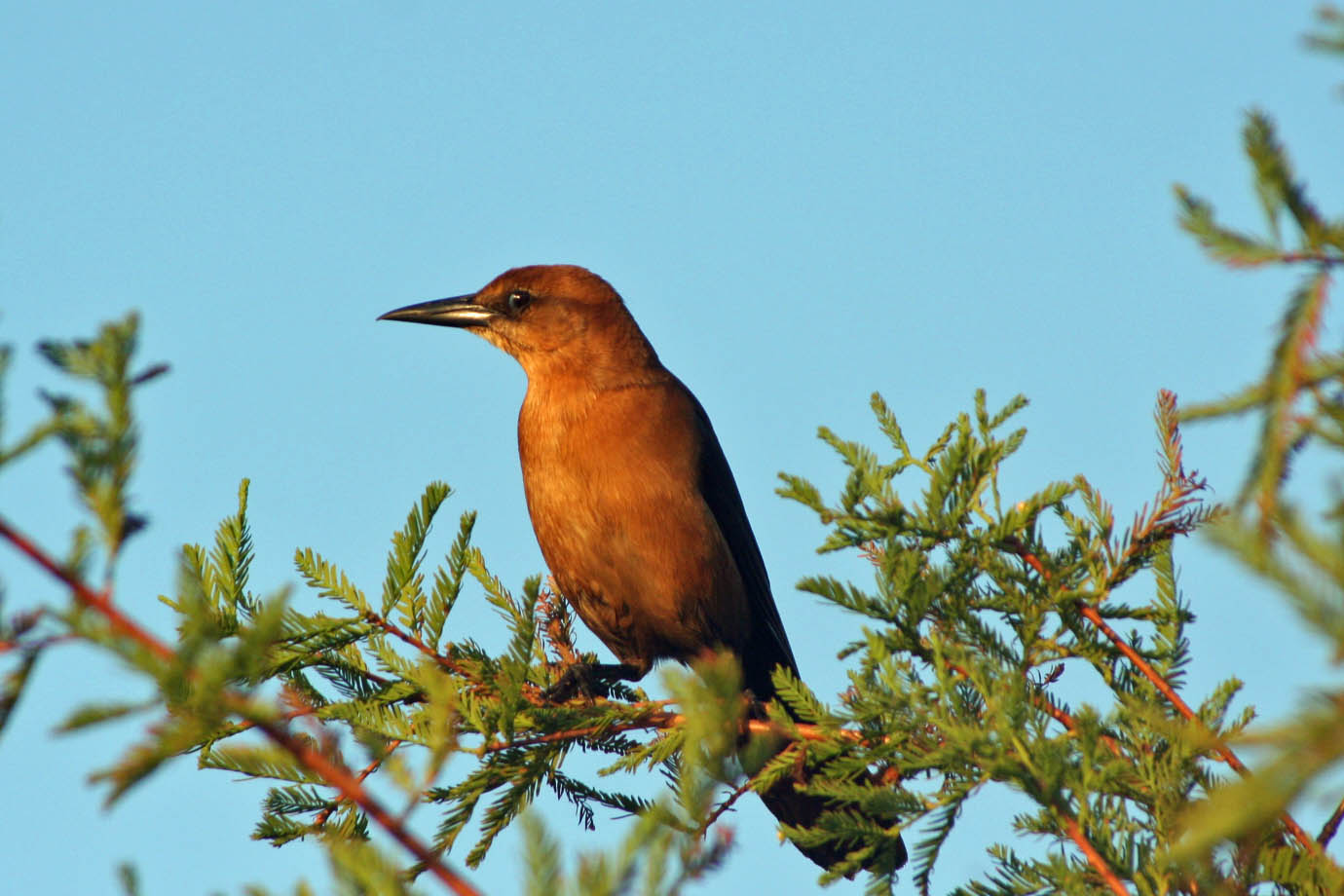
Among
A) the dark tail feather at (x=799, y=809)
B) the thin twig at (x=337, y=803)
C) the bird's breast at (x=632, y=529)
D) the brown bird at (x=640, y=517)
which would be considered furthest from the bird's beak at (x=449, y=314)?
the thin twig at (x=337, y=803)

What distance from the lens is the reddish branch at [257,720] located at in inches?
44.6

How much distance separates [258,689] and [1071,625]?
5.86 feet

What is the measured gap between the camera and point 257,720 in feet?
3.67

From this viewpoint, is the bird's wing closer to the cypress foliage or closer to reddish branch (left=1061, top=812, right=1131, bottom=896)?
the cypress foliage

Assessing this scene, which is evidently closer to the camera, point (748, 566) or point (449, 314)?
point (748, 566)

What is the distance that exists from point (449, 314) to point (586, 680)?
2281 mm

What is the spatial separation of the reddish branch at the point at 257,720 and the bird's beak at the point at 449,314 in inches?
178

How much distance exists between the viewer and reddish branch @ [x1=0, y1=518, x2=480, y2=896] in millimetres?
1134

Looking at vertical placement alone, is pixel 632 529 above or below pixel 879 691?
→ above

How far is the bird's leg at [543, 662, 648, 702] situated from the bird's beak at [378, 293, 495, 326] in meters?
1.90

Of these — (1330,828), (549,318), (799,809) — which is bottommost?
(1330,828)

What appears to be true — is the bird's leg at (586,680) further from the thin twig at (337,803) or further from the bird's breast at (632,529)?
the thin twig at (337,803)

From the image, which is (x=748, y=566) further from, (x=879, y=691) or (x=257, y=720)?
(x=257, y=720)

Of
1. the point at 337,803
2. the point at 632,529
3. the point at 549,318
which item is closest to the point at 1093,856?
the point at 337,803
